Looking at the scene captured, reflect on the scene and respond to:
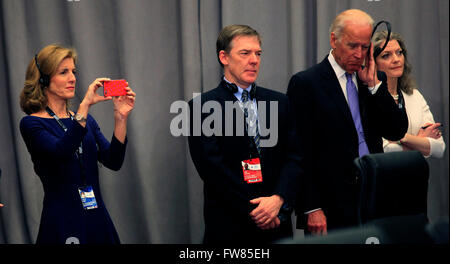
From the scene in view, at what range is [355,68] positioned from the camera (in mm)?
2691

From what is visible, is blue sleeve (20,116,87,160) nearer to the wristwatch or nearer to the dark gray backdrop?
the wristwatch

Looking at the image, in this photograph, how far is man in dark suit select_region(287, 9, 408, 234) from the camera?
2648 mm

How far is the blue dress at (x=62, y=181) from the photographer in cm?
240

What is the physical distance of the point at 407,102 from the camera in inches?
124

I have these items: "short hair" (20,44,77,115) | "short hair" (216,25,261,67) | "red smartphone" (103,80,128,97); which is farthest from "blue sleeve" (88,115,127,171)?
"short hair" (216,25,261,67)

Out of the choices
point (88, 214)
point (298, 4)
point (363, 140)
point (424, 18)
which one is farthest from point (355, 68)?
point (88, 214)

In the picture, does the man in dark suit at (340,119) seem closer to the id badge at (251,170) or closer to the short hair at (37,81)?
the id badge at (251,170)

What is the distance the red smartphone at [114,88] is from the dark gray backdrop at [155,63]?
2.99ft

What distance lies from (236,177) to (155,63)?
4.86 feet

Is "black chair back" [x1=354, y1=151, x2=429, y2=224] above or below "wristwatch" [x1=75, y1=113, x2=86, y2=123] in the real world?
below

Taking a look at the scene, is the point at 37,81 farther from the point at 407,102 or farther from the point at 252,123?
the point at 407,102

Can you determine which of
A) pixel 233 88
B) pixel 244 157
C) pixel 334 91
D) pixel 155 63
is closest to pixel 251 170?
pixel 244 157
